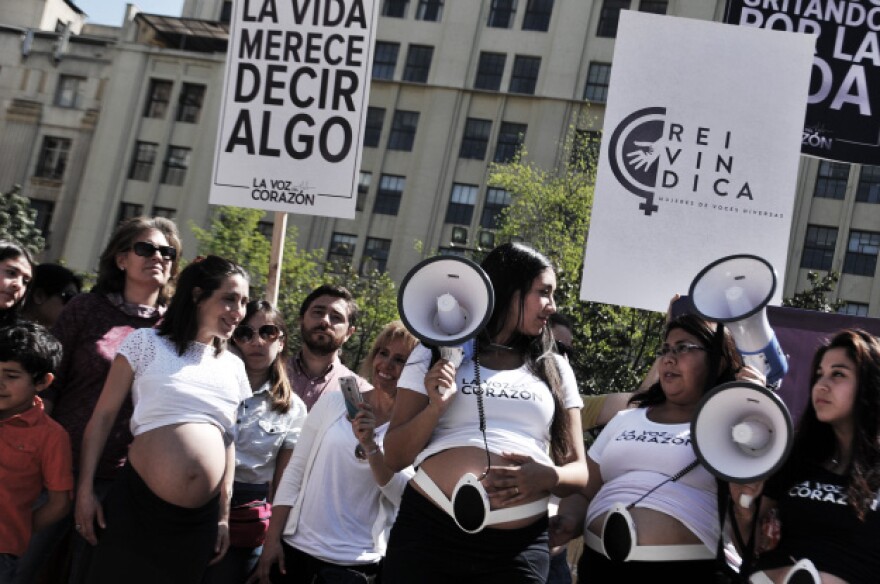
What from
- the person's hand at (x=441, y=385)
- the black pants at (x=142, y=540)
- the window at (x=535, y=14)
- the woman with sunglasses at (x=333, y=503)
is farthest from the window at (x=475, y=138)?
the person's hand at (x=441, y=385)

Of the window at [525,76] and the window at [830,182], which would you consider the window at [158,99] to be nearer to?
the window at [525,76]

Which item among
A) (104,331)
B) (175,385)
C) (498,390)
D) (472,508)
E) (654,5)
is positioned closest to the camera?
(472,508)

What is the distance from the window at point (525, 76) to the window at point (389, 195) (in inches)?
220

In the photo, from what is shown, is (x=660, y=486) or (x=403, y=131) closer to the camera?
(x=660, y=486)

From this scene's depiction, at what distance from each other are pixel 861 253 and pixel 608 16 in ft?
41.9

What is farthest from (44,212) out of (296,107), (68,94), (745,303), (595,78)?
(745,303)

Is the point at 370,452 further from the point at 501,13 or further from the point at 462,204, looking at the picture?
the point at 501,13

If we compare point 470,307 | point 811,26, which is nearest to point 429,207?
point 811,26

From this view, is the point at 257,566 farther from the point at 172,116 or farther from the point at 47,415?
the point at 172,116

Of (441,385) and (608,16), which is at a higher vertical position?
(608,16)

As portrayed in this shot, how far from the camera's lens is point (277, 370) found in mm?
5574

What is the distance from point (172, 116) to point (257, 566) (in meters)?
42.5

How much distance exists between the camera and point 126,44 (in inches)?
1838

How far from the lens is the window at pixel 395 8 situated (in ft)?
147
